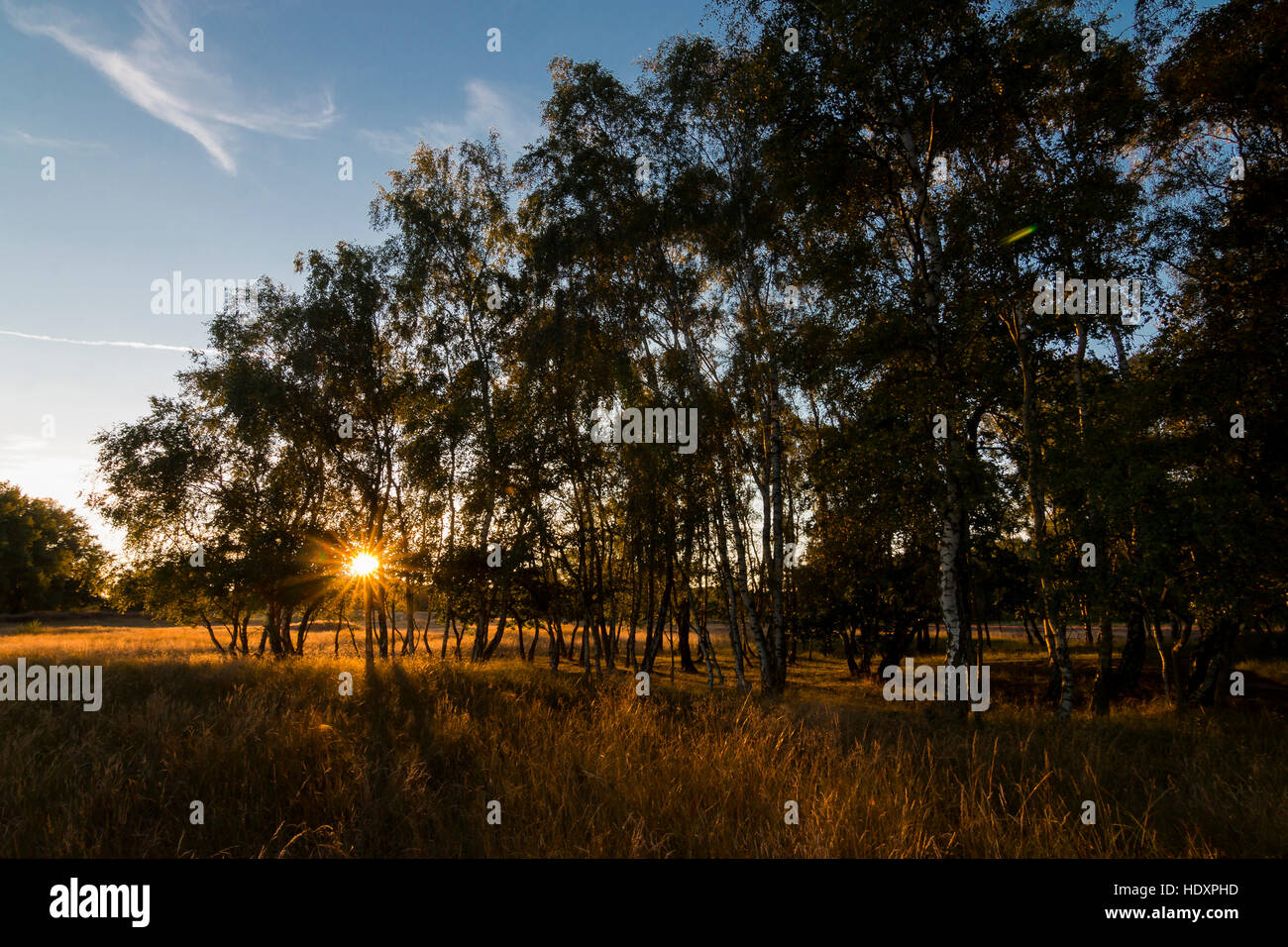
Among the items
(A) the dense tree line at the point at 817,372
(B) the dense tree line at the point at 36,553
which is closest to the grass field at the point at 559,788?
(A) the dense tree line at the point at 817,372

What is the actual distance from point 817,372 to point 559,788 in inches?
430

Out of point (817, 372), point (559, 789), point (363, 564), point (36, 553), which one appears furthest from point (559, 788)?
point (36, 553)

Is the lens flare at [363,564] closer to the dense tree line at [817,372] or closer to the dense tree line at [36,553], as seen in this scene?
the dense tree line at [817,372]

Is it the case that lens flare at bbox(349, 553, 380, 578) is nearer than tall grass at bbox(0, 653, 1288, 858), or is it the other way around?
tall grass at bbox(0, 653, 1288, 858)

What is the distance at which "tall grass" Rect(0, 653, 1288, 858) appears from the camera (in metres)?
4.08

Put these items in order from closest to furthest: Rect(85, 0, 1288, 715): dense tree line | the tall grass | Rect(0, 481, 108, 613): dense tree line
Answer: the tall grass
Rect(85, 0, 1288, 715): dense tree line
Rect(0, 481, 108, 613): dense tree line

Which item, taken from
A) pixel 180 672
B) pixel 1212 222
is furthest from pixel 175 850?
pixel 1212 222

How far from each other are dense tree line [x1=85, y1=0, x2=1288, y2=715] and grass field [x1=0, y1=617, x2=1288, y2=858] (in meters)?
5.89

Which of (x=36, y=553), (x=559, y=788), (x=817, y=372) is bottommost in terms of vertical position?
(x=36, y=553)

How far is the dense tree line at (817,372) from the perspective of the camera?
11.8 meters

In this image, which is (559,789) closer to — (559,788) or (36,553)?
(559,788)

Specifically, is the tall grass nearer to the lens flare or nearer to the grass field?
the grass field

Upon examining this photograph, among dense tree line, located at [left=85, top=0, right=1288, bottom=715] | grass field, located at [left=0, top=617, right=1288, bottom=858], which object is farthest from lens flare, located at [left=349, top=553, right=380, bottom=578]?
grass field, located at [left=0, top=617, right=1288, bottom=858]

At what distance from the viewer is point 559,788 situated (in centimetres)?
518
